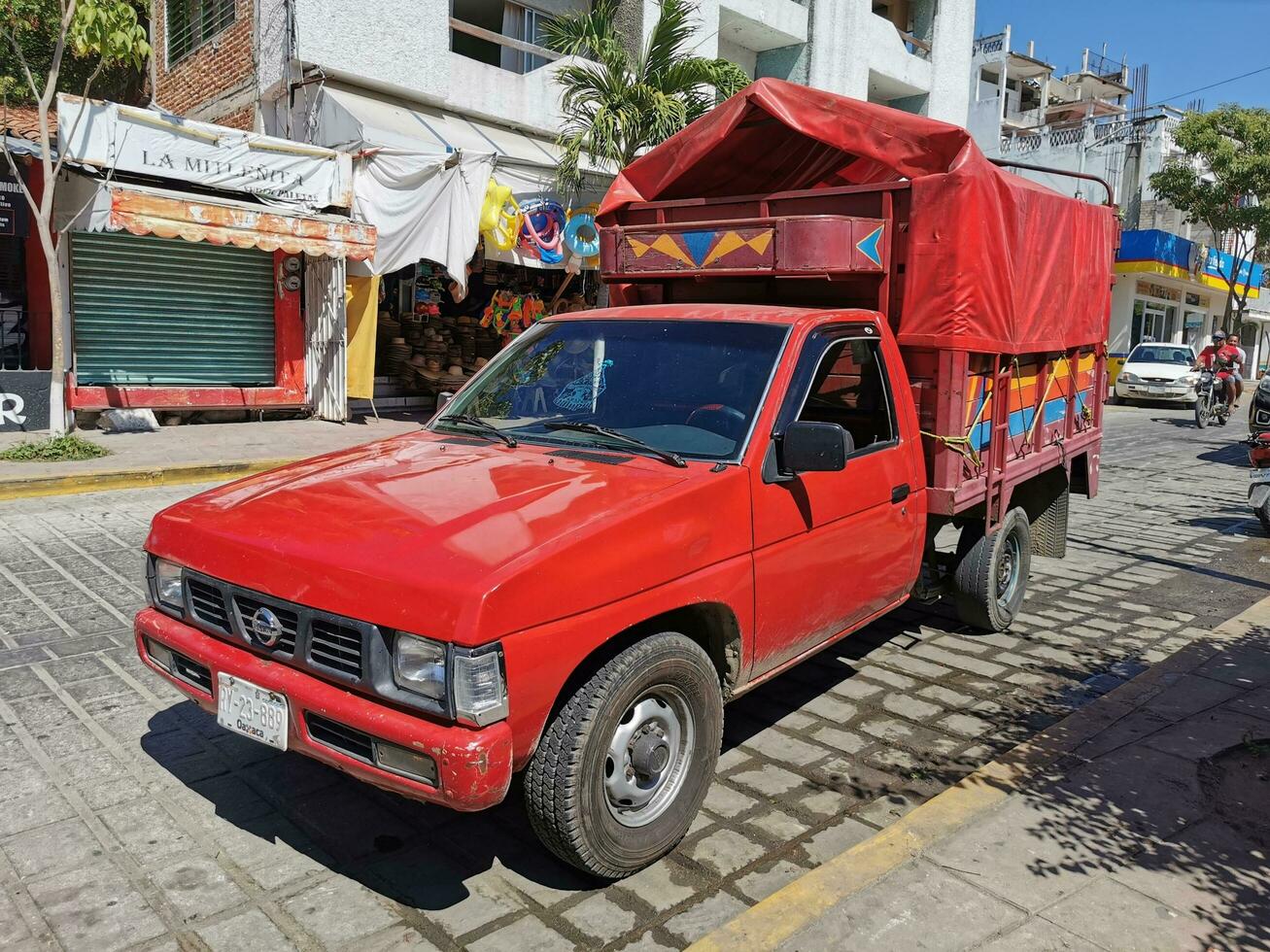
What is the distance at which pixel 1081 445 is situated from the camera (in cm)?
683

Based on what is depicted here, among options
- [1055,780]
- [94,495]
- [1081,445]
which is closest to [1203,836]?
[1055,780]

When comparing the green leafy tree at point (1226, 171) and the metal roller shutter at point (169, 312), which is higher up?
the green leafy tree at point (1226, 171)

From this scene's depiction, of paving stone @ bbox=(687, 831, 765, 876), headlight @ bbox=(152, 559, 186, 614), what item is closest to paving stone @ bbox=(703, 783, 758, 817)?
paving stone @ bbox=(687, 831, 765, 876)

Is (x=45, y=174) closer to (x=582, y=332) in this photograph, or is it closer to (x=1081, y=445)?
(x=582, y=332)

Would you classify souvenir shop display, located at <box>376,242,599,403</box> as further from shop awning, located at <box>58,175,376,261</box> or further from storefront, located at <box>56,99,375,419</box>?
shop awning, located at <box>58,175,376,261</box>

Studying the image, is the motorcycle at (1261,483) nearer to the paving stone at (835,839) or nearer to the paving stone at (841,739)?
the paving stone at (841,739)

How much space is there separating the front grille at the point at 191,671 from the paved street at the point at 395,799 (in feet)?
1.86

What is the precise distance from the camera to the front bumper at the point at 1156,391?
964 inches

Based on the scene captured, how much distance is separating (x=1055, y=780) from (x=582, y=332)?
8.88 ft

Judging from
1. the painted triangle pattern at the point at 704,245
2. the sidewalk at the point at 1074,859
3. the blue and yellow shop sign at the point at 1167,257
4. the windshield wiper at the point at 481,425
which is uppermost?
the blue and yellow shop sign at the point at 1167,257

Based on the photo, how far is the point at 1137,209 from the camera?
118 feet

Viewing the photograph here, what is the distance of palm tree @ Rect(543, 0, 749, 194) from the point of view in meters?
12.9

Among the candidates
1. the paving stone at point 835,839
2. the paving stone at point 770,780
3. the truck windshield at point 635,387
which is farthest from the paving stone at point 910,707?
the truck windshield at point 635,387

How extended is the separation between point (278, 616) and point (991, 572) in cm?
402
